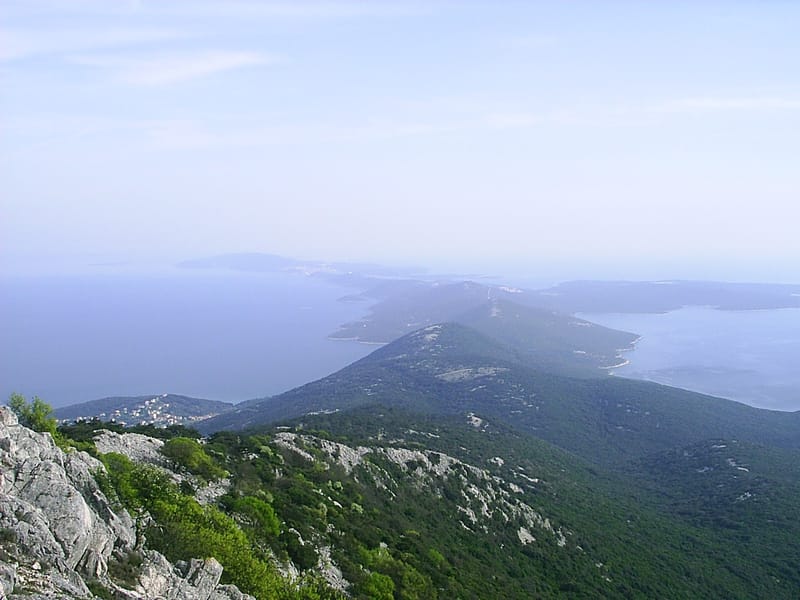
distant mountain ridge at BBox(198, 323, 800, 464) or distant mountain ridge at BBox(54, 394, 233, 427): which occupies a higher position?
distant mountain ridge at BBox(198, 323, 800, 464)

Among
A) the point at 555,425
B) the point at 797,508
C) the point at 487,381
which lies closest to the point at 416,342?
the point at 487,381

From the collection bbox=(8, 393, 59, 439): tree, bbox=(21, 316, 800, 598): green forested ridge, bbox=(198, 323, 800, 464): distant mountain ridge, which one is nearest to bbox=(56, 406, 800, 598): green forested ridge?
bbox=(21, 316, 800, 598): green forested ridge

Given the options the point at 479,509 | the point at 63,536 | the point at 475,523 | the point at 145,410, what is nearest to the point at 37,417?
the point at 63,536

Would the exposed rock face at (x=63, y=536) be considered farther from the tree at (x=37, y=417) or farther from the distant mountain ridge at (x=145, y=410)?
the distant mountain ridge at (x=145, y=410)

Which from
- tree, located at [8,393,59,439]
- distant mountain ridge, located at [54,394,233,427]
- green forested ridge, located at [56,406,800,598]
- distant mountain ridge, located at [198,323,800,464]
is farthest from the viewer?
distant mountain ridge, located at [54,394,233,427]

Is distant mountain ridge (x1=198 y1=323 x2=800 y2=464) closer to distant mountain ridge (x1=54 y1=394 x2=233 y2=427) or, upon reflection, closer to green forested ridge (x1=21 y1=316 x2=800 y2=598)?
green forested ridge (x1=21 y1=316 x2=800 y2=598)

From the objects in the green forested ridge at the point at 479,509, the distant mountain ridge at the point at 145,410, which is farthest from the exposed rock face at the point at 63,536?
the distant mountain ridge at the point at 145,410

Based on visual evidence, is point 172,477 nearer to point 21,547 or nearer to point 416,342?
point 21,547

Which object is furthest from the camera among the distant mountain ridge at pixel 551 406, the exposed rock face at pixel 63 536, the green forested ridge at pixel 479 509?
the distant mountain ridge at pixel 551 406
